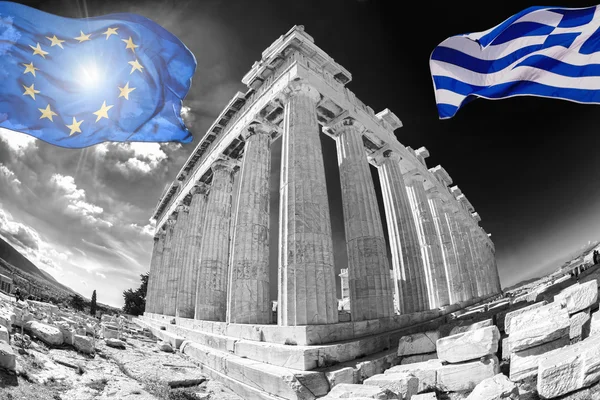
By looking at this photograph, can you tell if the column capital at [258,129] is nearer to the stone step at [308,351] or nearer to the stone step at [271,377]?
the stone step at [308,351]

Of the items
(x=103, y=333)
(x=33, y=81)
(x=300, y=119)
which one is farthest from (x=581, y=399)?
(x=33, y=81)

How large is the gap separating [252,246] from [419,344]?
771 centimetres

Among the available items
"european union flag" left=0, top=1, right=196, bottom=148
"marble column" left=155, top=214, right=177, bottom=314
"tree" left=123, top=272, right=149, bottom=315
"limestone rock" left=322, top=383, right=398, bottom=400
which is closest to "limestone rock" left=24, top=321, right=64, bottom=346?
"european union flag" left=0, top=1, right=196, bottom=148

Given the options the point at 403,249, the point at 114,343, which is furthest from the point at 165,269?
the point at 403,249

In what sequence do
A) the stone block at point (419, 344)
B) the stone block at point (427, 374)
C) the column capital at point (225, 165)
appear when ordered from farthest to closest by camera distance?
the column capital at point (225, 165) → the stone block at point (419, 344) → the stone block at point (427, 374)

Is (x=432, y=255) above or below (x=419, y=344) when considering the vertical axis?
above

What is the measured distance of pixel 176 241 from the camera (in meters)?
25.6

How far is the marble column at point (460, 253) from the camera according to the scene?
21.5 m

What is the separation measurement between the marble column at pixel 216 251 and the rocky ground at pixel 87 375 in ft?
25.0

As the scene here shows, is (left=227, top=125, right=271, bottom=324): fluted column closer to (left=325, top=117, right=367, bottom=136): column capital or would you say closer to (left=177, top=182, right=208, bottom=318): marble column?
(left=325, top=117, right=367, bottom=136): column capital

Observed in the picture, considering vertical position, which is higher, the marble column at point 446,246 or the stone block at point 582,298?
the marble column at point 446,246

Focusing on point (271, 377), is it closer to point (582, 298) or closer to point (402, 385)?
point (402, 385)

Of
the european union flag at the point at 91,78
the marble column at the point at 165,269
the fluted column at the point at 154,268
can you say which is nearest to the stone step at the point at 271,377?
the european union flag at the point at 91,78

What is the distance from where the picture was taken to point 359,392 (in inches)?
205
